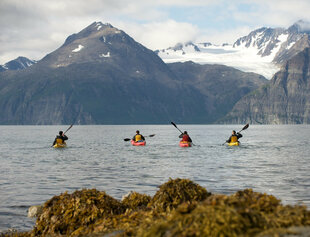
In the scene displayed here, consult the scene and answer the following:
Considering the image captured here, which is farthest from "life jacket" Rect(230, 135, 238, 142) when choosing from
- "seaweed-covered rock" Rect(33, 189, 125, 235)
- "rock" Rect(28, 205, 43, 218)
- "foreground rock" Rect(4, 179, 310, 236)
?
"seaweed-covered rock" Rect(33, 189, 125, 235)

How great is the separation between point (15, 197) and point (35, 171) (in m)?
13.2

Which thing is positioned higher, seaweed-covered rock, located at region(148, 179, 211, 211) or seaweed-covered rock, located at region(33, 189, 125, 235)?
seaweed-covered rock, located at region(148, 179, 211, 211)

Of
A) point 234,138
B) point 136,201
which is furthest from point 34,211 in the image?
point 234,138

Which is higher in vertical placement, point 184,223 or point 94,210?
point 184,223

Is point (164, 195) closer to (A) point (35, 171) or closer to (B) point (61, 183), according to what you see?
(B) point (61, 183)

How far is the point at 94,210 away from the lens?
12.5 meters

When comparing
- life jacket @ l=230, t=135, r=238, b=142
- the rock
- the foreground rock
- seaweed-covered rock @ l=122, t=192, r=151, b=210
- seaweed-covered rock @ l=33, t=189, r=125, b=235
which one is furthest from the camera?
life jacket @ l=230, t=135, r=238, b=142

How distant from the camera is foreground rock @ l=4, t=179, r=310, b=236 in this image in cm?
770

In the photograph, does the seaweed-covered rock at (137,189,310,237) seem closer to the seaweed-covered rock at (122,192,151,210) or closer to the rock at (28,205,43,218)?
the seaweed-covered rock at (122,192,151,210)

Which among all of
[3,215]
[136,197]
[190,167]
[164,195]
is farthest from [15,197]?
[190,167]

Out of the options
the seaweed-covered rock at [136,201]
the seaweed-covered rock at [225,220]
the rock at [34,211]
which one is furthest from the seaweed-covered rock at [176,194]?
the rock at [34,211]

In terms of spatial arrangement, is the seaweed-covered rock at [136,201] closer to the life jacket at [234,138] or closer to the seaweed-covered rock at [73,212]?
the seaweed-covered rock at [73,212]

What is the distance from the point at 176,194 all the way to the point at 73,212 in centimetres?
332

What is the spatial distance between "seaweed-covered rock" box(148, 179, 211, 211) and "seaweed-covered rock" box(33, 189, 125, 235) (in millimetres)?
1563
